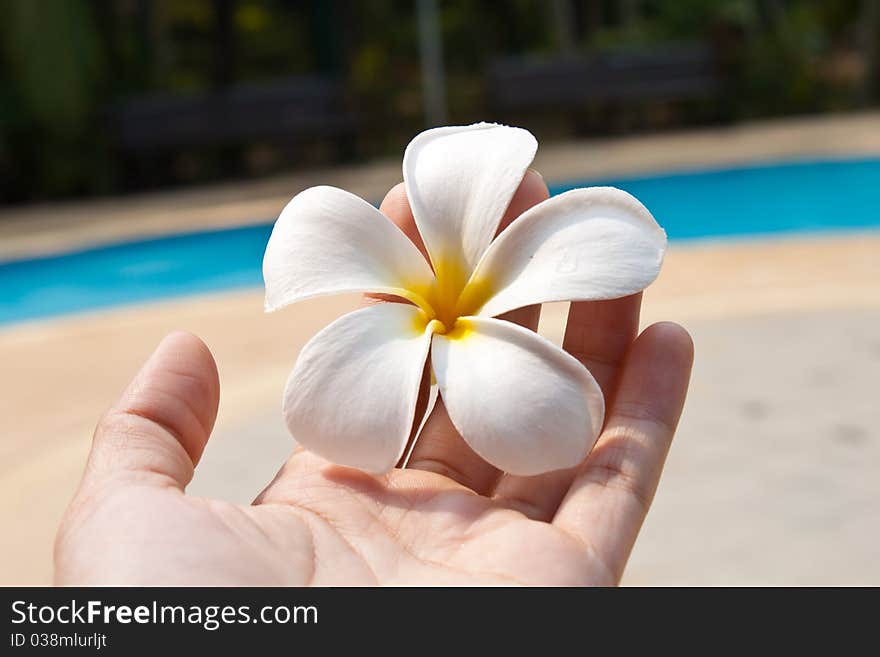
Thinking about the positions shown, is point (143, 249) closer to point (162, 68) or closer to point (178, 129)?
point (178, 129)

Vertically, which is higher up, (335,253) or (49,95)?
(335,253)

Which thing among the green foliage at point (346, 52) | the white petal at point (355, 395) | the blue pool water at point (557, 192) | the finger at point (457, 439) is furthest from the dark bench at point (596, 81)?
A: the white petal at point (355, 395)

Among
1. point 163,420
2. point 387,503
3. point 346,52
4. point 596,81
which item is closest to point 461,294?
point 387,503

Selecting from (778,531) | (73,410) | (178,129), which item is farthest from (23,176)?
(778,531)

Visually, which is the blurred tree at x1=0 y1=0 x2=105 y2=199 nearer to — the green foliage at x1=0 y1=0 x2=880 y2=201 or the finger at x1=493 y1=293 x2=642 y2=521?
the green foliage at x1=0 y1=0 x2=880 y2=201

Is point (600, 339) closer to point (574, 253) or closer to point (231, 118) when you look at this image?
point (574, 253)

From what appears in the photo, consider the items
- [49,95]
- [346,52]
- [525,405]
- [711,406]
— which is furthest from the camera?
[346,52]
